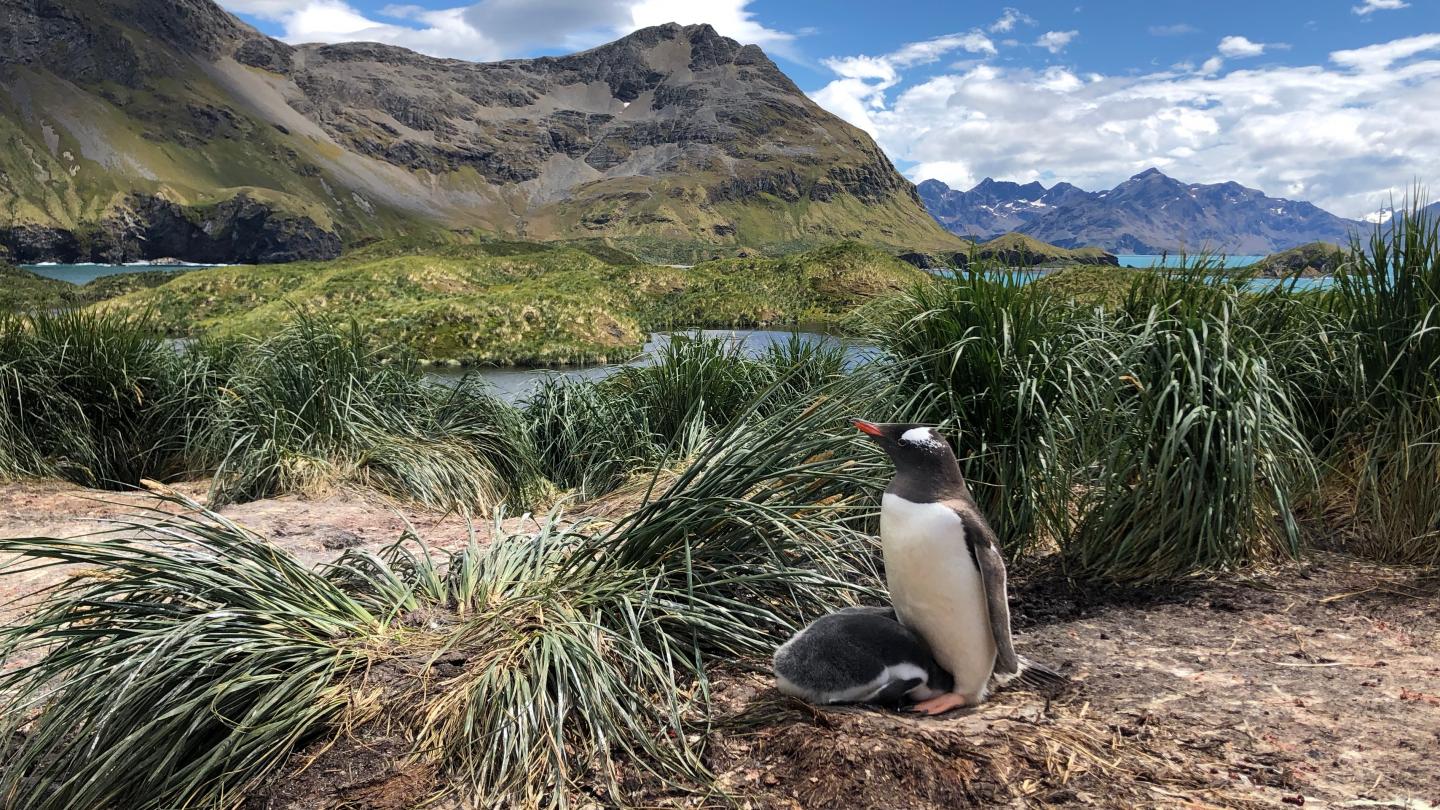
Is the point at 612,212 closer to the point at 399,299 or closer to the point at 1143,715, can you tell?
the point at 399,299

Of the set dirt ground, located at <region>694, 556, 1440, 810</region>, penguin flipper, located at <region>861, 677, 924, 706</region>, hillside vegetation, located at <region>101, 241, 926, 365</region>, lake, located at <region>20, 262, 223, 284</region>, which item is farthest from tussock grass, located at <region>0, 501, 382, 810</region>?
lake, located at <region>20, 262, 223, 284</region>

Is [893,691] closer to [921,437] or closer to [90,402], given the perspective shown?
[921,437]

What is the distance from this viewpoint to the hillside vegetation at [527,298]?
1811 cm

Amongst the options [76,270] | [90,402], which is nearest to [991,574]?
[90,402]

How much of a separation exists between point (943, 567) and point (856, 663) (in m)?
0.40

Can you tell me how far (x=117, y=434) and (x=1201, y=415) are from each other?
28.2 ft

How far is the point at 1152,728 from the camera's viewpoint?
2545mm

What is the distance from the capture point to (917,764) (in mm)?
2246

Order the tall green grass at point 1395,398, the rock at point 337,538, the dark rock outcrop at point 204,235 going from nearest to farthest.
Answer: the tall green grass at point 1395,398 → the rock at point 337,538 → the dark rock outcrop at point 204,235

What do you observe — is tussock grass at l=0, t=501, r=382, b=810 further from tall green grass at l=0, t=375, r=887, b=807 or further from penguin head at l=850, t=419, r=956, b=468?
penguin head at l=850, t=419, r=956, b=468

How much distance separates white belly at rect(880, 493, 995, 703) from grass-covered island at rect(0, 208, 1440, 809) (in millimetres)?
188

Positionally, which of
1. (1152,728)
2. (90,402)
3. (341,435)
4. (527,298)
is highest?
(527,298)

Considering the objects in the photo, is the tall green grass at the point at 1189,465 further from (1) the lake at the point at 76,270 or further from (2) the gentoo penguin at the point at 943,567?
(1) the lake at the point at 76,270

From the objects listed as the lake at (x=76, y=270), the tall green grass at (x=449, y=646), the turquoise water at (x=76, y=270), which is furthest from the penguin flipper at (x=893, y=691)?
the turquoise water at (x=76, y=270)
